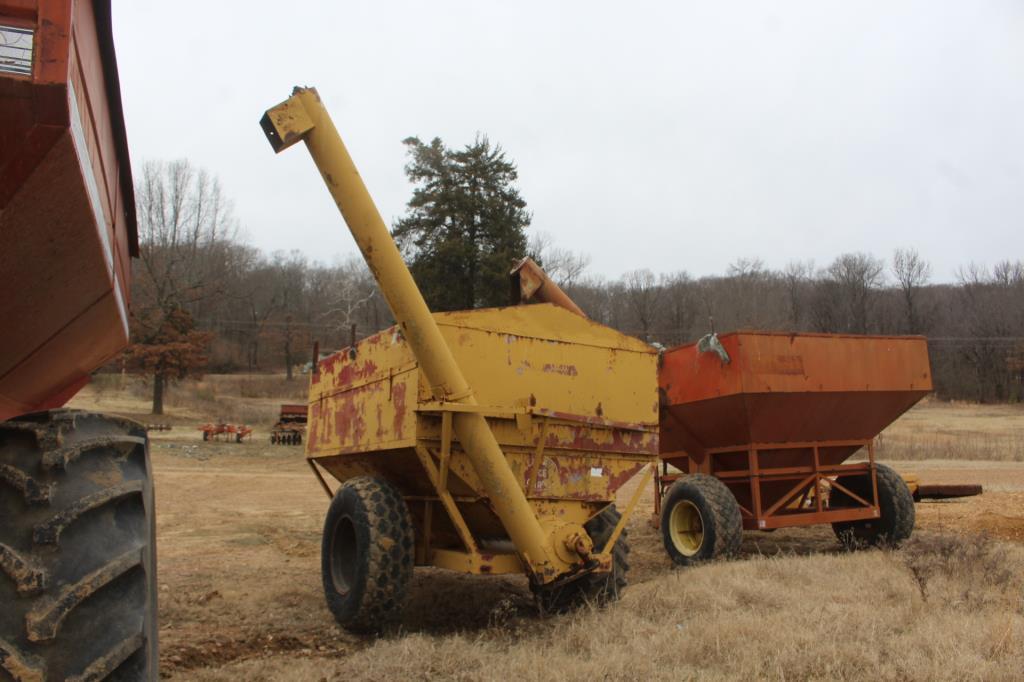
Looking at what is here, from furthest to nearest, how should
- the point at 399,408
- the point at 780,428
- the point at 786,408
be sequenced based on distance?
the point at 780,428, the point at 786,408, the point at 399,408

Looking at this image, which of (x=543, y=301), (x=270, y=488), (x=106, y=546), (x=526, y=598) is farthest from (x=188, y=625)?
(x=270, y=488)

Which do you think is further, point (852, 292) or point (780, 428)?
point (852, 292)

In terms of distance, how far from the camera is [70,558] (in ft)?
7.29

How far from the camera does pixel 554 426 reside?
6.17 m

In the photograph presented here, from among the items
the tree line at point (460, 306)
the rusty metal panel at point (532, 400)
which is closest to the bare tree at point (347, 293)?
the tree line at point (460, 306)

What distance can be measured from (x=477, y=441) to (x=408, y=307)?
103 cm

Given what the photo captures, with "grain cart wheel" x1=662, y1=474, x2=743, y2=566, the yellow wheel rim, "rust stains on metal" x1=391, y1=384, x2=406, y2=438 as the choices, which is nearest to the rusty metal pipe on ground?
"rust stains on metal" x1=391, y1=384, x2=406, y2=438

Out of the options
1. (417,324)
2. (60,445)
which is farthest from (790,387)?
(60,445)

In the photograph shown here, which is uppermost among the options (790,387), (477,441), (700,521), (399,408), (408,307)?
(408,307)

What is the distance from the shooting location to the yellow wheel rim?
9246mm

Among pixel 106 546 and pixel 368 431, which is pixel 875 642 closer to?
pixel 368 431

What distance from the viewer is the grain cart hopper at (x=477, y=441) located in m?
5.23

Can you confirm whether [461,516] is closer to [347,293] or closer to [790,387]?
[790,387]

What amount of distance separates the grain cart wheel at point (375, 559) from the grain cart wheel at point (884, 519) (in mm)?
5802
